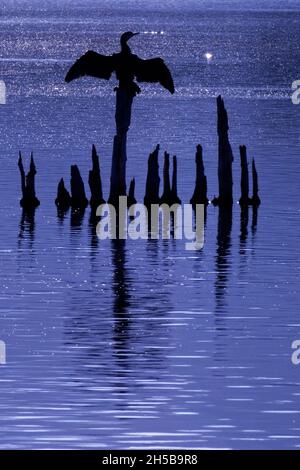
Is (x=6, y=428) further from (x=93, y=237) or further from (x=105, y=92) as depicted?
(x=105, y=92)

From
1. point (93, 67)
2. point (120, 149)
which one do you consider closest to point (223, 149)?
point (120, 149)

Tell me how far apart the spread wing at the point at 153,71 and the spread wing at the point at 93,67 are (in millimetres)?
563

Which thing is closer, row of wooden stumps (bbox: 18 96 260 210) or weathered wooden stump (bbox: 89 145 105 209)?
weathered wooden stump (bbox: 89 145 105 209)

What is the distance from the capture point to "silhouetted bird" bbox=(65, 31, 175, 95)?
43.0 metres

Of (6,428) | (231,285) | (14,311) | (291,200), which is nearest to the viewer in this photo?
(6,428)

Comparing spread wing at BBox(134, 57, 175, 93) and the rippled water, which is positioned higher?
spread wing at BBox(134, 57, 175, 93)

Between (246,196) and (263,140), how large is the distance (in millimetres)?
25132

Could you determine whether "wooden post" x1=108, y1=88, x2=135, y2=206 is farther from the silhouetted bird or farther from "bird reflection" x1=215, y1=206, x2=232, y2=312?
"bird reflection" x1=215, y1=206, x2=232, y2=312

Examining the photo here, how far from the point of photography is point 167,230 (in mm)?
43312

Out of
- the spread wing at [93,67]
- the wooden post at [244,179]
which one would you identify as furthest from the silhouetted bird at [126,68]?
the wooden post at [244,179]

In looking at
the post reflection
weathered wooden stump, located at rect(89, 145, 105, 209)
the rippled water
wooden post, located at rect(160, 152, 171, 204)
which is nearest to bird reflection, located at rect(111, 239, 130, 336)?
the rippled water

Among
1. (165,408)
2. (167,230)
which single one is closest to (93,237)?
(167,230)

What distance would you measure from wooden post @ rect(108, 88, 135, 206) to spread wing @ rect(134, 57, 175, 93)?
2.08ft

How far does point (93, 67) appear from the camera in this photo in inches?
1718
